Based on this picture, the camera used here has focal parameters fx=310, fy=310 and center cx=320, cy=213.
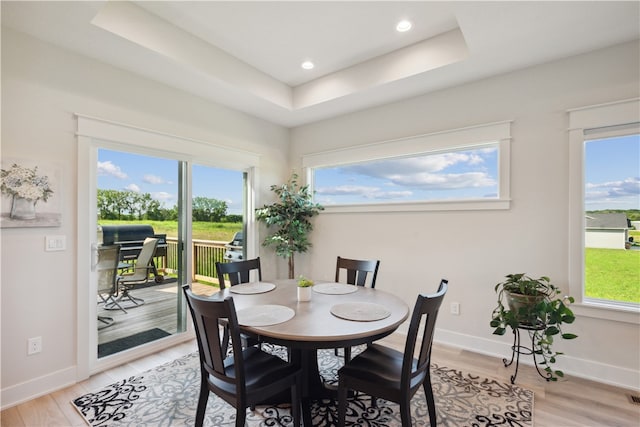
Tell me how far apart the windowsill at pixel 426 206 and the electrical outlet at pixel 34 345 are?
122 inches

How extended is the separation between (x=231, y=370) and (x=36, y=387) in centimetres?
175

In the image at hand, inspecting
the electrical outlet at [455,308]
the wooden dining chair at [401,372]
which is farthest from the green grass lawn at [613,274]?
the wooden dining chair at [401,372]

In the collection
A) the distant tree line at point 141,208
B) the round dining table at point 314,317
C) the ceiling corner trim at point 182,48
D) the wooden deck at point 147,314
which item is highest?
the ceiling corner trim at point 182,48

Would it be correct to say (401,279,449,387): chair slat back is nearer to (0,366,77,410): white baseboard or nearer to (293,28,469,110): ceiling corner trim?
(293,28,469,110): ceiling corner trim

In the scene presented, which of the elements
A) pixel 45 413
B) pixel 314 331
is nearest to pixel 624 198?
pixel 314 331

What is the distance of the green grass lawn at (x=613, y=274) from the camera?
254 cm

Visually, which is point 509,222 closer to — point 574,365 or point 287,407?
point 574,365

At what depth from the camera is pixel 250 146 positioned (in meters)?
4.04

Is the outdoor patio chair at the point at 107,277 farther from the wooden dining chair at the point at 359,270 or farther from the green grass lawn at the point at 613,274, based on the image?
the green grass lawn at the point at 613,274

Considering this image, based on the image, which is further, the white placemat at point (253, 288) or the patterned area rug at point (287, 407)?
the white placemat at point (253, 288)

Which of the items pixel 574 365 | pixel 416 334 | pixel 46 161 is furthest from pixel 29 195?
pixel 574 365

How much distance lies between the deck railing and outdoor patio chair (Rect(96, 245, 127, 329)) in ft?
1.36

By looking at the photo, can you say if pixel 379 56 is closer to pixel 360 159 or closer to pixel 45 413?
pixel 360 159

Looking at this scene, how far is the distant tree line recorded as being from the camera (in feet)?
9.17
